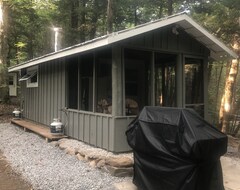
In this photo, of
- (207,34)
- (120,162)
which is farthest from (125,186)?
(207,34)

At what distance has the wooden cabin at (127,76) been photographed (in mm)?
5883

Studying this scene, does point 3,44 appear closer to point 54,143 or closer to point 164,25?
point 54,143

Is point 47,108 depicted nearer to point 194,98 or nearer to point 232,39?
point 194,98

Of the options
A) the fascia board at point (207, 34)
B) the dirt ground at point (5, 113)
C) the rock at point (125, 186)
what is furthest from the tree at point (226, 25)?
the dirt ground at point (5, 113)

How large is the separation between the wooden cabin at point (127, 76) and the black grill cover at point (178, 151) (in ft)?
6.06

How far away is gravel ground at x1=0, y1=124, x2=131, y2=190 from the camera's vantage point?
15.0 ft

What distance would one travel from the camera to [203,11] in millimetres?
10914

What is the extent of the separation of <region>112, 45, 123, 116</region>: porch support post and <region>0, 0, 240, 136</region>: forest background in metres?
4.77

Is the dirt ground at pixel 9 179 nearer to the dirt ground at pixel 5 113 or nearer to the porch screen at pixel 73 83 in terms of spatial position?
the porch screen at pixel 73 83

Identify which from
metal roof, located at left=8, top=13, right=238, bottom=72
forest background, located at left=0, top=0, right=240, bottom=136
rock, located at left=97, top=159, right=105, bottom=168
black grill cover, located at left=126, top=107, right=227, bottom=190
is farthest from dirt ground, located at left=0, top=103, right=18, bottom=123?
Result: black grill cover, located at left=126, top=107, right=227, bottom=190

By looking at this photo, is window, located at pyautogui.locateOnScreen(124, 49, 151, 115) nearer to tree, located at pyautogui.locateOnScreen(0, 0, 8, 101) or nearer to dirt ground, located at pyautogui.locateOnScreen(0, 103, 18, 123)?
dirt ground, located at pyautogui.locateOnScreen(0, 103, 18, 123)

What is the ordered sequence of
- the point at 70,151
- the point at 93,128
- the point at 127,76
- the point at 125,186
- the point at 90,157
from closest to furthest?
the point at 125,186, the point at 90,157, the point at 70,151, the point at 93,128, the point at 127,76

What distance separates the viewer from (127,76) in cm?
760

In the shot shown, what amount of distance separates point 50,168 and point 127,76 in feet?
10.9
